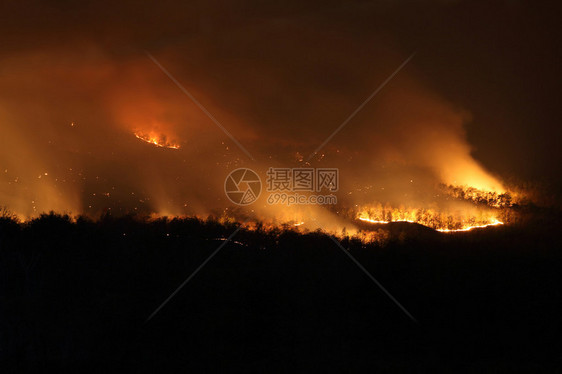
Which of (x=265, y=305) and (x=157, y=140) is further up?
(x=157, y=140)

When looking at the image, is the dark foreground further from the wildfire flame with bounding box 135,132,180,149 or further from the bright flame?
the wildfire flame with bounding box 135,132,180,149

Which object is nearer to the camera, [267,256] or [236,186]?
[267,256]

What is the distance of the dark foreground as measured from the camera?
5.18 metres

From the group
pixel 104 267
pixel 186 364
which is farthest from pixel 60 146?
pixel 186 364

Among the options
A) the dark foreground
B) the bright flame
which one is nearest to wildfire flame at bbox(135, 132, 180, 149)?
the dark foreground

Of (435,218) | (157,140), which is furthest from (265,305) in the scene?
(157,140)

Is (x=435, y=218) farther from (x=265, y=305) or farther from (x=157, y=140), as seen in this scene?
(x=157, y=140)

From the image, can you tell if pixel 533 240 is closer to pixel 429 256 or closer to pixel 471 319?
pixel 429 256

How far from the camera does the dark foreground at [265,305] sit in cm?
518

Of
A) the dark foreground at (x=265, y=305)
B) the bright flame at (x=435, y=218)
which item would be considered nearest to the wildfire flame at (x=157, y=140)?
the dark foreground at (x=265, y=305)

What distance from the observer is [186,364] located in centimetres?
506

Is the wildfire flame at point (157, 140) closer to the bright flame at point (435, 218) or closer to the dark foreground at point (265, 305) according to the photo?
the dark foreground at point (265, 305)

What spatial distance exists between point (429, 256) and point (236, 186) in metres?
4.44

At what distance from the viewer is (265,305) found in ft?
19.5
